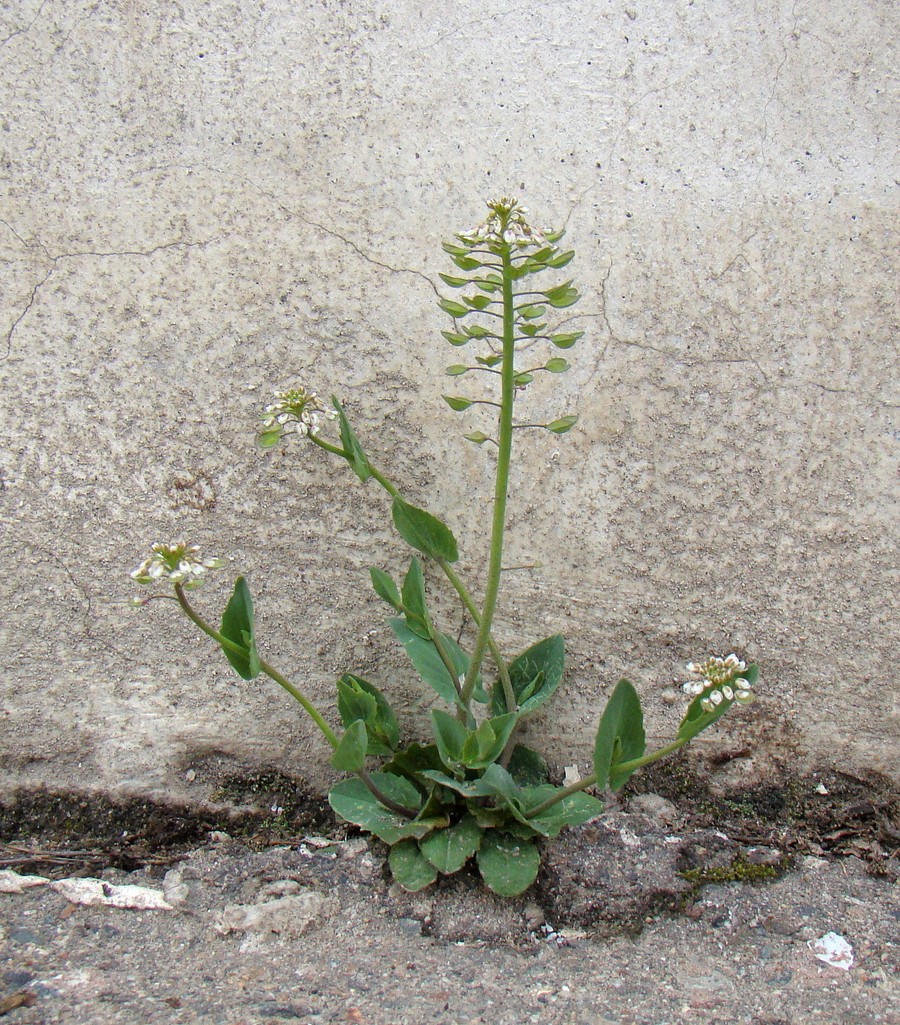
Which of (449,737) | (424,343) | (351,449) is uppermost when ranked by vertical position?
(424,343)

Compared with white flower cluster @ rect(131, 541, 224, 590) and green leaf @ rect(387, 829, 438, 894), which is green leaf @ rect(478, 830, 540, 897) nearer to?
green leaf @ rect(387, 829, 438, 894)

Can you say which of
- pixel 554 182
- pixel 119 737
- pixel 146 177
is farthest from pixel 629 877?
pixel 146 177

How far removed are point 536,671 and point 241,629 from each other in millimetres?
507

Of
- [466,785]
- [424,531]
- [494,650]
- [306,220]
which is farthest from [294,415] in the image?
[466,785]

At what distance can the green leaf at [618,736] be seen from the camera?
3.59 feet

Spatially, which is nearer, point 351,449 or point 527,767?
point 351,449

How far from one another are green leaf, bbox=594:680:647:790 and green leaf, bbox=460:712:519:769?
0.17 meters

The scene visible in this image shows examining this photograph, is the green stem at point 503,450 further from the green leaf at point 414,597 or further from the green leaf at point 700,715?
the green leaf at point 700,715

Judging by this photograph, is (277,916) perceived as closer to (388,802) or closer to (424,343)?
(388,802)

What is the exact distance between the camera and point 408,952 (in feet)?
3.92

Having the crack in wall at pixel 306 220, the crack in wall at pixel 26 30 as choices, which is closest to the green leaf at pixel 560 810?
the crack in wall at pixel 306 220

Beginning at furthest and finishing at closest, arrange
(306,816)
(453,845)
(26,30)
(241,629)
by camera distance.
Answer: (306,816)
(26,30)
(453,845)
(241,629)

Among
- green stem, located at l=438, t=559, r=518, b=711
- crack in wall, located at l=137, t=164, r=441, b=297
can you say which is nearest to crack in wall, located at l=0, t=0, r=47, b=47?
crack in wall, located at l=137, t=164, r=441, b=297

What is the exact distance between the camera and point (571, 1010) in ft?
3.53
